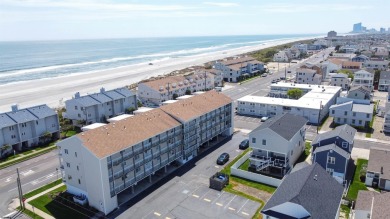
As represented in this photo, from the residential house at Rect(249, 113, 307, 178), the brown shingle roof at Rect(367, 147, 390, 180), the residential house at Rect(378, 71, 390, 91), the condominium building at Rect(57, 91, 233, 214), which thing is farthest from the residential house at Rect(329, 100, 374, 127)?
the residential house at Rect(378, 71, 390, 91)

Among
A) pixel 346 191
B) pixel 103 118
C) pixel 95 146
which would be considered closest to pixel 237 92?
pixel 103 118

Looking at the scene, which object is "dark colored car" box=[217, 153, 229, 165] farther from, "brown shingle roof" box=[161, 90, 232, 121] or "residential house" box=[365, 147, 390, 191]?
"residential house" box=[365, 147, 390, 191]

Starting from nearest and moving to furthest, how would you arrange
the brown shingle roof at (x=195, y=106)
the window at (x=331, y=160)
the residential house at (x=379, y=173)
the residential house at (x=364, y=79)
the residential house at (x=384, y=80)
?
the residential house at (x=379, y=173), the window at (x=331, y=160), the brown shingle roof at (x=195, y=106), the residential house at (x=364, y=79), the residential house at (x=384, y=80)

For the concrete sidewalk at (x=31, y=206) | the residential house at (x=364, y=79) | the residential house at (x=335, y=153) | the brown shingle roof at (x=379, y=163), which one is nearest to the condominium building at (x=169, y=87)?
the residential house at (x=364, y=79)

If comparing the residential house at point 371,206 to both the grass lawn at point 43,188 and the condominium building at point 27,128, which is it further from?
the condominium building at point 27,128

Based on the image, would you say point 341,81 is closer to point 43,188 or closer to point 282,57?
point 282,57

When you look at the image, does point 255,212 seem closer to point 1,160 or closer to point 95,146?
point 95,146
